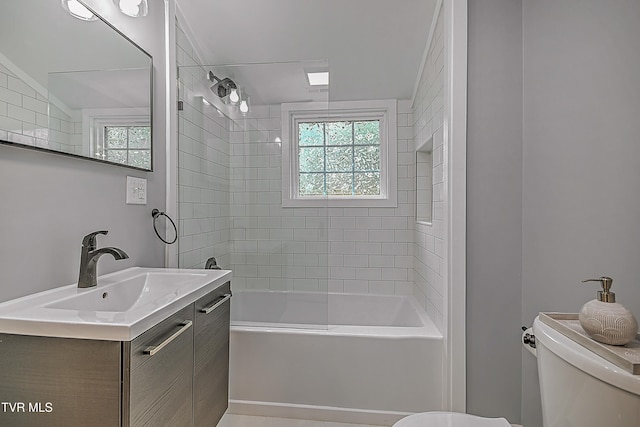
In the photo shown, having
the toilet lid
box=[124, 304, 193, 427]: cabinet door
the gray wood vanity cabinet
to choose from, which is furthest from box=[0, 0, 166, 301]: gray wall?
the toilet lid

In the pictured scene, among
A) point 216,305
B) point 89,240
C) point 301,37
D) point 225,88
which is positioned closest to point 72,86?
point 89,240

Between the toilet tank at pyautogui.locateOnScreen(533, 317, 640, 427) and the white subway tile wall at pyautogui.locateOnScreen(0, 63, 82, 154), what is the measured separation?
1726mm

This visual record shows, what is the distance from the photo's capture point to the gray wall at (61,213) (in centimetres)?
112

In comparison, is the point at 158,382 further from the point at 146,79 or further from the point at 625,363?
the point at 146,79

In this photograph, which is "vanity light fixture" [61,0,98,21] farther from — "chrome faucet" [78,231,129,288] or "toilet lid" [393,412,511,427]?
"toilet lid" [393,412,511,427]

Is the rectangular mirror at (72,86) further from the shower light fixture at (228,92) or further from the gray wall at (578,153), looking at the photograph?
the gray wall at (578,153)

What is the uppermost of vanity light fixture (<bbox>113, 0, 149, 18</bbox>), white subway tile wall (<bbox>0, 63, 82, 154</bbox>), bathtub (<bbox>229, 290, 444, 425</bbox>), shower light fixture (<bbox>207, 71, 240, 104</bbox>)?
vanity light fixture (<bbox>113, 0, 149, 18</bbox>)

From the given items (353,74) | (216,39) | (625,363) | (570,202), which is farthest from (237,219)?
(625,363)

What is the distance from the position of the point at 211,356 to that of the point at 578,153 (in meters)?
1.76

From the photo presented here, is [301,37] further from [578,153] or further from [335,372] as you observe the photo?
[335,372]

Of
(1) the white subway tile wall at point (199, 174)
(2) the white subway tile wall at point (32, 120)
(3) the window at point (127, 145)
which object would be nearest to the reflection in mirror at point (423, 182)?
(1) the white subway tile wall at point (199, 174)

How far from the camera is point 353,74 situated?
A: 2.81 meters

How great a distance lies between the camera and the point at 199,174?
2406mm

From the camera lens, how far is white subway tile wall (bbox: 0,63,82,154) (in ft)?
3.57
